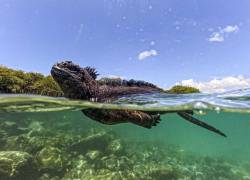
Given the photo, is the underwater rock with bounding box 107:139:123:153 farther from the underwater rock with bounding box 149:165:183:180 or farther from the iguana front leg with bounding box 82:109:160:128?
the iguana front leg with bounding box 82:109:160:128

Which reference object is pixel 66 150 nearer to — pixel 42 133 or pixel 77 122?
pixel 42 133

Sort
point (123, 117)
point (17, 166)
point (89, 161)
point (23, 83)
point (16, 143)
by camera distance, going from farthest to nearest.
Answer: point (16, 143)
point (89, 161)
point (23, 83)
point (17, 166)
point (123, 117)

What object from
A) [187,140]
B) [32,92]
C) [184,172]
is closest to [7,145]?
[32,92]

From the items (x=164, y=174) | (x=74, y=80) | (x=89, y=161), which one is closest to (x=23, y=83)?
(x=89, y=161)

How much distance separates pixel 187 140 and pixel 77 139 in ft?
279

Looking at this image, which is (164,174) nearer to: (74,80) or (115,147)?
(115,147)

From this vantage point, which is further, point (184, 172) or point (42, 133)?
point (42, 133)

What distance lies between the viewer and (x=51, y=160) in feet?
53.3

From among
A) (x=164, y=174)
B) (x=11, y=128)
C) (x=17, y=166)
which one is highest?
(x=11, y=128)

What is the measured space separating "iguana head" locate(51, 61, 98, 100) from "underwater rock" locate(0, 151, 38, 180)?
11635mm

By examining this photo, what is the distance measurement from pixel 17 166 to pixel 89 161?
14.1ft

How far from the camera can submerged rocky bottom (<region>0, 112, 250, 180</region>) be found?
1541 cm

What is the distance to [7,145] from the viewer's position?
19.6m

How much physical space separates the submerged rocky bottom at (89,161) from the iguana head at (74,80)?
1067 cm
